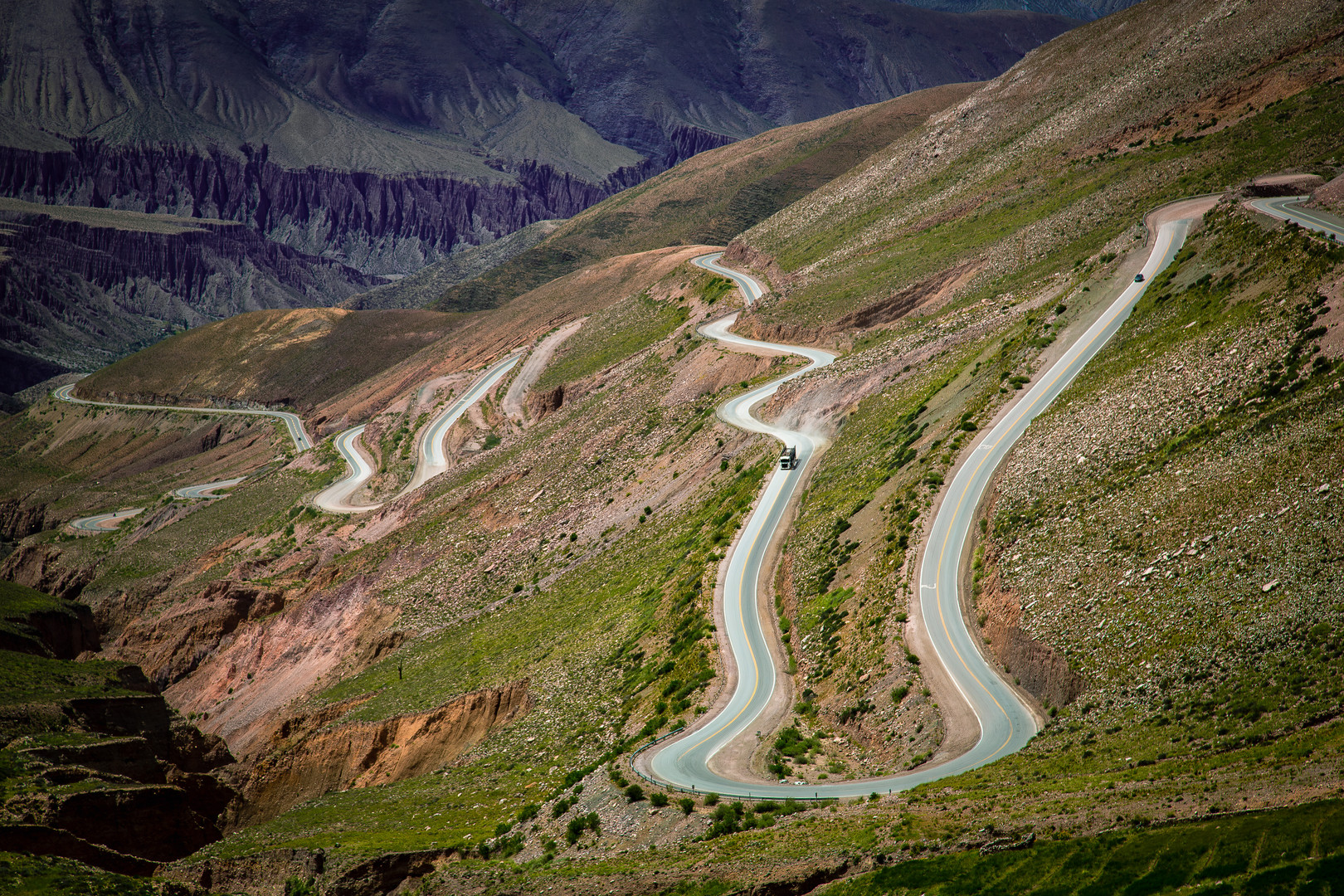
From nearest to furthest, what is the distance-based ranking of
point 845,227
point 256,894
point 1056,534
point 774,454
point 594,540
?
point 256,894 → point 1056,534 → point 774,454 → point 594,540 → point 845,227

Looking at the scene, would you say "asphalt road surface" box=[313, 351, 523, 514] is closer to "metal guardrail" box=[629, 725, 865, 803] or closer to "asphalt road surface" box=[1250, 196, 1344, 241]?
"metal guardrail" box=[629, 725, 865, 803]

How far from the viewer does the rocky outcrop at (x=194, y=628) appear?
6353 centimetres

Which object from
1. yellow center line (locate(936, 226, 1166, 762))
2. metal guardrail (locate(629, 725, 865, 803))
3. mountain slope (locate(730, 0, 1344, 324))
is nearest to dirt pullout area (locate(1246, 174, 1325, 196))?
yellow center line (locate(936, 226, 1166, 762))

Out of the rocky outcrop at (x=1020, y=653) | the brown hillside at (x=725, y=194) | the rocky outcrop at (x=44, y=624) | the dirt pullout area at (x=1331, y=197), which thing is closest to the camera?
the rocky outcrop at (x=1020, y=653)

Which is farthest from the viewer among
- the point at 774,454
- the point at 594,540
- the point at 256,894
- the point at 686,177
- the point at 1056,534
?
the point at 686,177

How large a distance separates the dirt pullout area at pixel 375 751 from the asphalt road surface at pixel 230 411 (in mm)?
73263

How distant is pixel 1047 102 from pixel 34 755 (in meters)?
91.8

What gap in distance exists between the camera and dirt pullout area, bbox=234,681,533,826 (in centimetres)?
4119

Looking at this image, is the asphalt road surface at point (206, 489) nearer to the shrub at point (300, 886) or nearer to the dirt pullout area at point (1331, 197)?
the shrub at point (300, 886)

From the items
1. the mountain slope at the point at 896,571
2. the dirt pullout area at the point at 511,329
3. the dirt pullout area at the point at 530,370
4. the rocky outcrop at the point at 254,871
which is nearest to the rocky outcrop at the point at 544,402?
the mountain slope at the point at 896,571

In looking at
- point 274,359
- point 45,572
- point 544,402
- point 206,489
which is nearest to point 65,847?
point 544,402

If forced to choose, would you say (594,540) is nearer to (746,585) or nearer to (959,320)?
(746,585)

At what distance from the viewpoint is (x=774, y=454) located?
5031cm

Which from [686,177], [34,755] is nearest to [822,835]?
[34,755]
